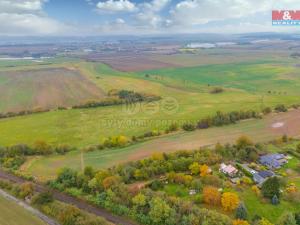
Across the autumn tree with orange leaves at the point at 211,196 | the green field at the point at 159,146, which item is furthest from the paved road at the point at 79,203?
the autumn tree with orange leaves at the point at 211,196

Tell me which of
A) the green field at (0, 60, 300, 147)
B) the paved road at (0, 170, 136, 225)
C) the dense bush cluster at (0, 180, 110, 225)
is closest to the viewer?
the dense bush cluster at (0, 180, 110, 225)

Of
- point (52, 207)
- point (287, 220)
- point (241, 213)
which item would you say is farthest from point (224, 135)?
point (52, 207)

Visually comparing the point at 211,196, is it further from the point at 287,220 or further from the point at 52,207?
the point at 52,207

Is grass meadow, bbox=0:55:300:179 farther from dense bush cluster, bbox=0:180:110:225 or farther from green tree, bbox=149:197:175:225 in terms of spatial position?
green tree, bbox=149:197:175:225

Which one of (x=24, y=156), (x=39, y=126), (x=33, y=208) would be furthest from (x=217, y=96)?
(x=33, y=208)

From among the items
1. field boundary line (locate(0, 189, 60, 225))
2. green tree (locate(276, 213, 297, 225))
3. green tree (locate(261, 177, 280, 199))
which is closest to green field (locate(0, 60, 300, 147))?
field boundary line (locate(0, 189, 60, 225))
